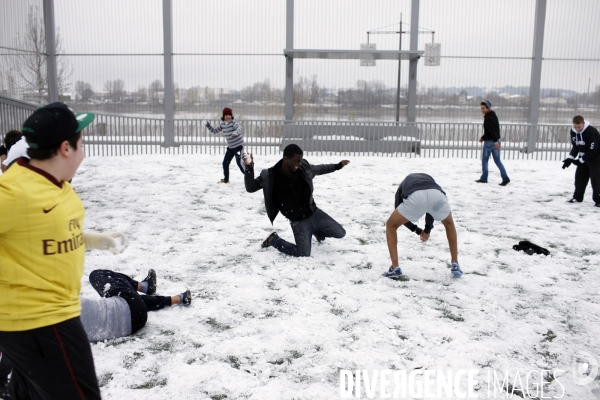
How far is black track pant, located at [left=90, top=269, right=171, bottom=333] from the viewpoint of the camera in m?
4.04

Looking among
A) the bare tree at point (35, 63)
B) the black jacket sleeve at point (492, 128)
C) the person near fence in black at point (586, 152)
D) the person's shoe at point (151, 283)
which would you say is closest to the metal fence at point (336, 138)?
the bare tree at point (35, 63)

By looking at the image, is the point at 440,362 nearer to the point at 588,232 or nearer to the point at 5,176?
the point at 5,176

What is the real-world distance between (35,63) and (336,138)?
1030 centimetres

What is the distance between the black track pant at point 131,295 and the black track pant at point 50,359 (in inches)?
71.6

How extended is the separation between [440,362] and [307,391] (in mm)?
1031

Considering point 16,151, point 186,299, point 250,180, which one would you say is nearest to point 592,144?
point 250,180

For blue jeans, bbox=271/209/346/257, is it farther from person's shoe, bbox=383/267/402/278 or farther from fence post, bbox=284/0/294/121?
fence post, bbox=284/0/294/121

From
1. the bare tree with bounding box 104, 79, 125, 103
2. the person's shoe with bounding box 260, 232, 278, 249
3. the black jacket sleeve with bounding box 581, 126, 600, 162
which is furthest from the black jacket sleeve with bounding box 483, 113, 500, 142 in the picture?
the bare tree with bounding box 104, 79, 125, 103

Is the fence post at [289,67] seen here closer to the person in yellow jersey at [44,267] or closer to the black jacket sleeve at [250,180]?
the black jacket sleeve at [250,180]

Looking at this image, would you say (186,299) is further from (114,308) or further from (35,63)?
(35,63)

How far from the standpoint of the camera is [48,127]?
6.95 feet

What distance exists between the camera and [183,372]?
3496 millimetres

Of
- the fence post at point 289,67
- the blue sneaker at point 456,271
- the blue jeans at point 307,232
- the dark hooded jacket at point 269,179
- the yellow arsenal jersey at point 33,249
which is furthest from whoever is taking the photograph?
the fence post at point 289,67

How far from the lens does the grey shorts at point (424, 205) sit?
506 centimetres
